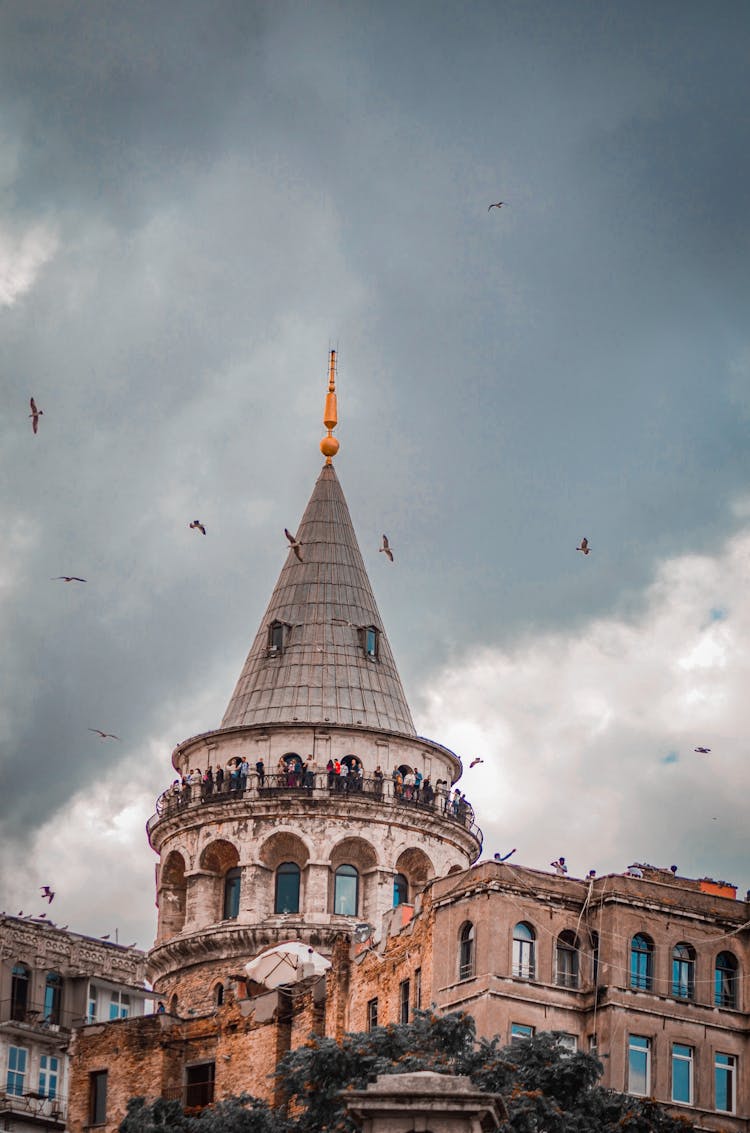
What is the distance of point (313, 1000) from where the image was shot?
77.1 metres

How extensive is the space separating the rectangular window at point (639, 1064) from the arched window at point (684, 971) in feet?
7.72

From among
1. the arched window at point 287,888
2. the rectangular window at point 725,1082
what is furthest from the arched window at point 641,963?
the arched window at point 287,888

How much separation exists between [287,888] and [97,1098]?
17.7 meters

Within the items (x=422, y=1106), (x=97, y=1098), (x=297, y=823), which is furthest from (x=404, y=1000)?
(x=422, y=1106)

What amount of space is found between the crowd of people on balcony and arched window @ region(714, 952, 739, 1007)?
1031 inches

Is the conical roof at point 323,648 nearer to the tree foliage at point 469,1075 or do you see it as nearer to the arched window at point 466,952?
the arched window at point 466,952

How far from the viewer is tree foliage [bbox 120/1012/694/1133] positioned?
197 ft

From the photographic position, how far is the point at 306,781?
96.7 m

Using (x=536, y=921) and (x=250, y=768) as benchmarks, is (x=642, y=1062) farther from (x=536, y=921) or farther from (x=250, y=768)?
(x=250, y=768)

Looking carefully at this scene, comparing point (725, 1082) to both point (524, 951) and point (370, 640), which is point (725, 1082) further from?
point (370, 640)

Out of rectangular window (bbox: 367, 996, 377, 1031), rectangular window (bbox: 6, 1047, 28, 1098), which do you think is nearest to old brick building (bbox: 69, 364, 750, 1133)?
rectangular window (bbox: 367, 996, 377, 1031)

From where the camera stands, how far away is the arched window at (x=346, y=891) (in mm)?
95625

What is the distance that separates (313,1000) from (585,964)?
1033 cm

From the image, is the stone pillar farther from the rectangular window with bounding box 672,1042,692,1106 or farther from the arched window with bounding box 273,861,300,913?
the arched window with bounding box 273,861,300,913
